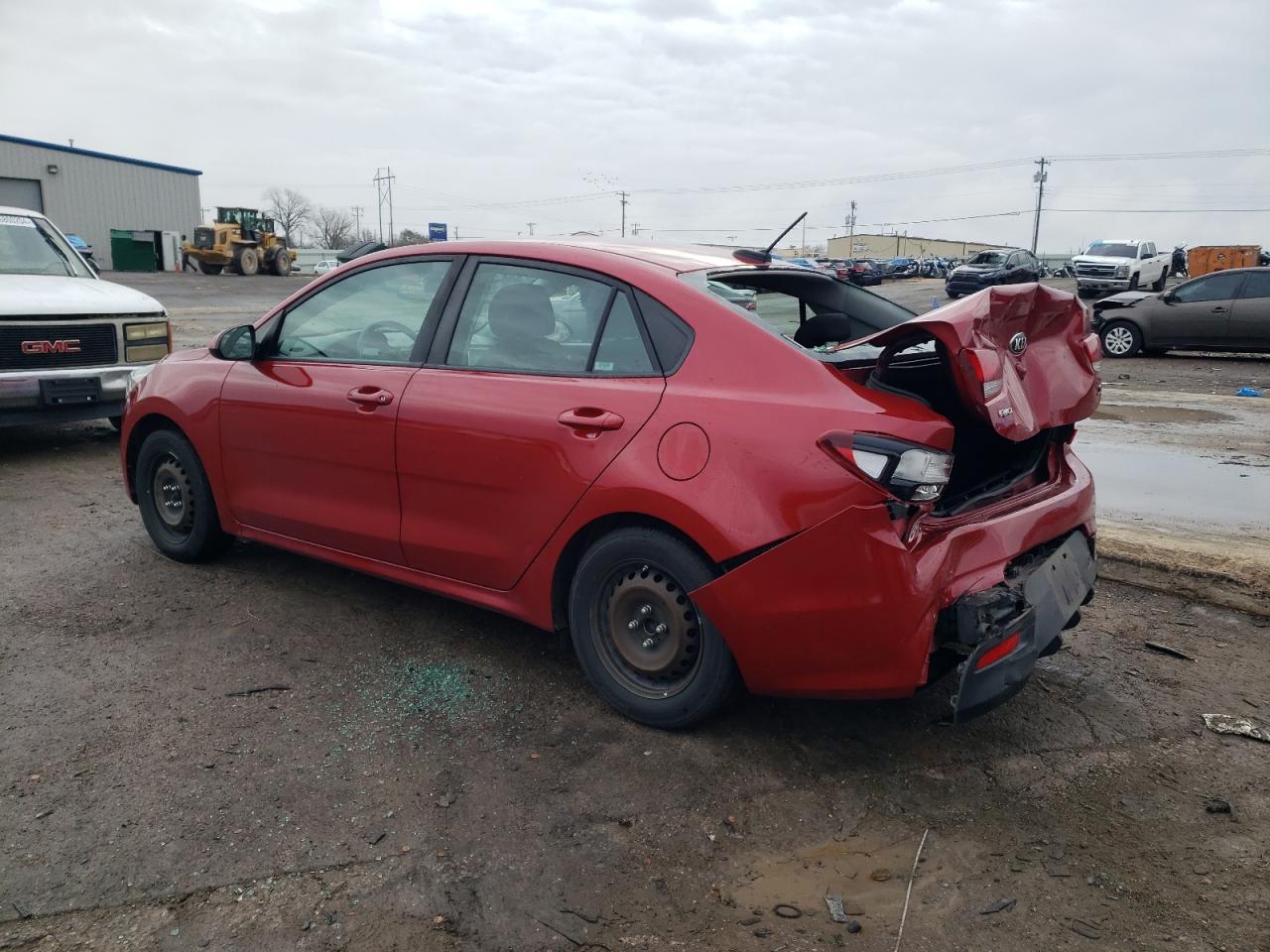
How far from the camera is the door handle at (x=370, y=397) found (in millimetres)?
3994

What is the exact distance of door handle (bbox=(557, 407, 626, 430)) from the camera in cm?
335

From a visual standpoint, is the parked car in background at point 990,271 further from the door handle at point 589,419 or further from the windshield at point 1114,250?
the door handle at point 589,419

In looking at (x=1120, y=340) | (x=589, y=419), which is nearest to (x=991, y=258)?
(x=1120, y=340)

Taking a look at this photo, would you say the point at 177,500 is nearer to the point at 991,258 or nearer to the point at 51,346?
the point at 51,346

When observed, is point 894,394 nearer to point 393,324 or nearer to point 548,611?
point 548,611

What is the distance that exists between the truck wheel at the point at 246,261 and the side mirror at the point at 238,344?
147ft

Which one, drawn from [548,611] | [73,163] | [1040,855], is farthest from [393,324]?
[73,163]

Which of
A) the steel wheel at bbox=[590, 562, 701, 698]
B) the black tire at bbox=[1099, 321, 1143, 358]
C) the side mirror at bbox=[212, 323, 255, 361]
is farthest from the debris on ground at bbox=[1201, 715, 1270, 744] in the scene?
the black tire at bbox=[1099, 321, 1143, 358]

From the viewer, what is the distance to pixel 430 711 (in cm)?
364

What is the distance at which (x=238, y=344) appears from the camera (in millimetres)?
4703

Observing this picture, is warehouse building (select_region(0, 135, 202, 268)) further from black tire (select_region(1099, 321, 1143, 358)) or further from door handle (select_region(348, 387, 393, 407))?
door handle (select_region(348, 387, 393, 407))

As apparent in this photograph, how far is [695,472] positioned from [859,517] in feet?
1.78

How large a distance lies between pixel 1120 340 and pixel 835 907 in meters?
16.7

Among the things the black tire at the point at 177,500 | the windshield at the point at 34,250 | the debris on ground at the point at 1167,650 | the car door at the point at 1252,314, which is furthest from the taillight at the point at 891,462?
the car door at the point at 1252,314
